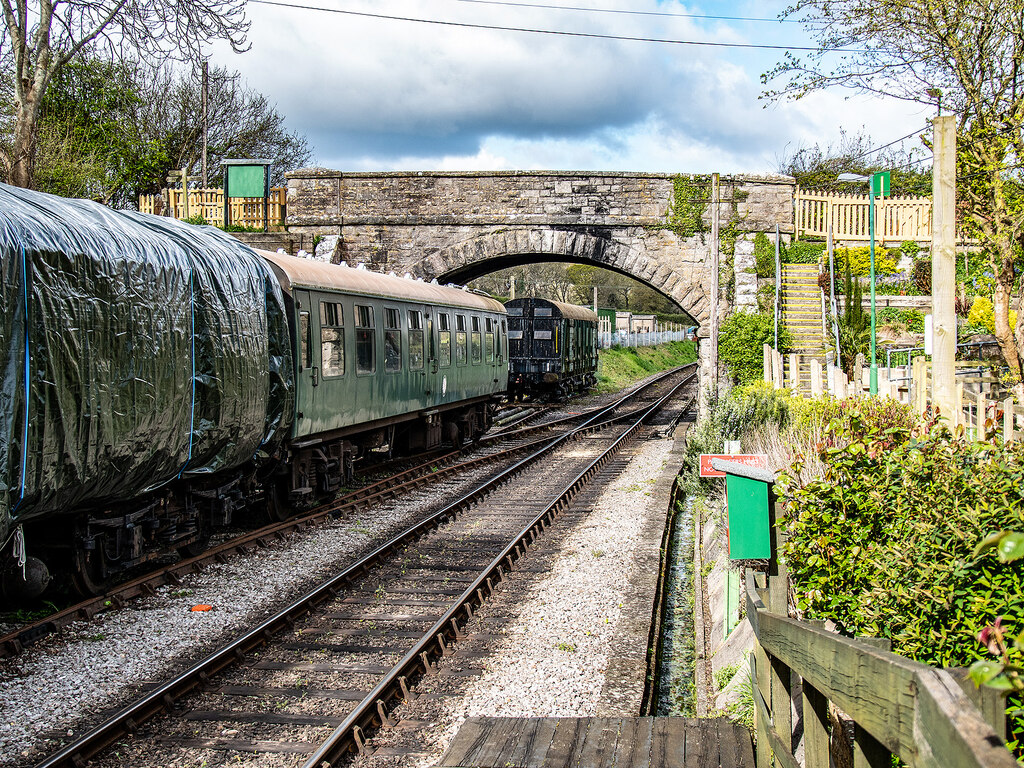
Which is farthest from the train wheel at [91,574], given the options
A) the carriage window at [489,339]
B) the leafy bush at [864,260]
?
the leafy bush at [864,260]

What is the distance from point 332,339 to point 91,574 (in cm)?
443

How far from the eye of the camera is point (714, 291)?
65.6 ft

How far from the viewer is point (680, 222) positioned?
71.8ft

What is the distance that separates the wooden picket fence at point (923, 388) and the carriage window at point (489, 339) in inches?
233

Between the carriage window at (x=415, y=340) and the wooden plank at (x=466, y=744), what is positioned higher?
the carriage window at (x=415, y=340)

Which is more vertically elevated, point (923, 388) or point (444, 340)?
point (444, 340)

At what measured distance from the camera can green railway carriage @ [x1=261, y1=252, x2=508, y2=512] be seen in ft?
33.5

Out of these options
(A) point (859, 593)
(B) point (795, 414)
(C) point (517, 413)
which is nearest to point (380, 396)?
(B) point (795, 414)

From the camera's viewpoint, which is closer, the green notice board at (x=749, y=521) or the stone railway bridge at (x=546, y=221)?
the green notice board at (x=749, y=521)

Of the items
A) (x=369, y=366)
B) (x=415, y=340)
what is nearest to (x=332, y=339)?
(x=369, y=366)

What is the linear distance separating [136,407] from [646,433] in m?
15.7

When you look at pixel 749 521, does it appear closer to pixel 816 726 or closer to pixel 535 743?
pixel 535 743

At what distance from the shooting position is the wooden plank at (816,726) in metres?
2.72

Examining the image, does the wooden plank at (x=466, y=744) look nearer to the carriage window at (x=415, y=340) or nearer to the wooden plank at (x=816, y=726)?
the wooden plank at (x=816, y=726)
